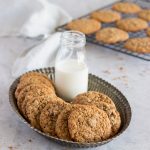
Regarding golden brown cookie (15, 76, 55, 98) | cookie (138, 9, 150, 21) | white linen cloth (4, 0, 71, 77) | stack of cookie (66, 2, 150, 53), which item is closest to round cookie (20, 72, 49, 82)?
golden brown cookie (15, 76, 55, 98)

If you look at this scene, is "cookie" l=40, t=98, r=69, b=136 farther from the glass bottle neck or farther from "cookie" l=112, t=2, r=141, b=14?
"cookie" l=112, t=2, r=141, b=14

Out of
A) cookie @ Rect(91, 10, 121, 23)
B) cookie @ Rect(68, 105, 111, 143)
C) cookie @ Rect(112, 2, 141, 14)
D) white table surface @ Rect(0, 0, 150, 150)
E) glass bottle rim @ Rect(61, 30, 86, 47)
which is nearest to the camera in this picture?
cookie @ Rect(68, 105, 111, 143)

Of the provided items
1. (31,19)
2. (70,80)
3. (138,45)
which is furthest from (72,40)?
(31,19)

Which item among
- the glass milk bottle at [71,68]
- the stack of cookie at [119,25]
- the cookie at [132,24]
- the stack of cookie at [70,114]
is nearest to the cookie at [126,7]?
the stack of cookie at [119,25]

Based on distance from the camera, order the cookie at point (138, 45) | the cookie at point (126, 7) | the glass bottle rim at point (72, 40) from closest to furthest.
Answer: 1. the glass bottle rim at point (72, 40)
2. the cookie at point (138, 45)
3. the cookie at point (126, 7)

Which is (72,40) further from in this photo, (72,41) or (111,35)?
(111,35)

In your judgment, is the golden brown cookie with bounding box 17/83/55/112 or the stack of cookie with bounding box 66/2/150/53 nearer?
the golden brown cookie with bounding box 17/83/55/112

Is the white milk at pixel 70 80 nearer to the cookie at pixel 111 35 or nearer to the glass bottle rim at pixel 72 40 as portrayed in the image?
the glass bottle rim at pixel 72 40

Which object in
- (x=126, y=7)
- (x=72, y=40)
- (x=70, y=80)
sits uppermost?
(x=72, y=40)
